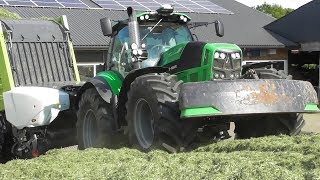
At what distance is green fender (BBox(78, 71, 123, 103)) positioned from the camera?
791 cm

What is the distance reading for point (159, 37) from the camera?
835 cm

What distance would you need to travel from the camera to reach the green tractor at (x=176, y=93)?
21.7 ft

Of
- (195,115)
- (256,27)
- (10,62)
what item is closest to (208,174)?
(195,115)

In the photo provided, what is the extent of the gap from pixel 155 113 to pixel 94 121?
1904 millimetres

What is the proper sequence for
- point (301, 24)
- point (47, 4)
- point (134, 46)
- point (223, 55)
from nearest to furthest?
1. point (223, 55)
2. point (134, 46)
3. point (47, 4)
4. point (301, 24)

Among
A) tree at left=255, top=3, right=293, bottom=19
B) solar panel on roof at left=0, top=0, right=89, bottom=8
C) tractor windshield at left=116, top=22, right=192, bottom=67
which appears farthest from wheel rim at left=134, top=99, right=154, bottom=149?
tree at left=255, top=3, right=293, bottom=19

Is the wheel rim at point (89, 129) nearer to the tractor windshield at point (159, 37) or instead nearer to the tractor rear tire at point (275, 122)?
the tractor windshield at point (159, 37)

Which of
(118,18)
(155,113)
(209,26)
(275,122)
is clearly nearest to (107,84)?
(155,113)

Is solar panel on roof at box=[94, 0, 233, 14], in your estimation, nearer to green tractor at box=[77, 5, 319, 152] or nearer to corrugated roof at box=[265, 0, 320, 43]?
corrugated roof at box=[265, 0, 320, 43]

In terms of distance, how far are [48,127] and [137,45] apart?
2.45m

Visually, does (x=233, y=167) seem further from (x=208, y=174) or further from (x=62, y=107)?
(x=62, y=107)

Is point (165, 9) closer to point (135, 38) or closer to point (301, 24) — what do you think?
point (135, 38)

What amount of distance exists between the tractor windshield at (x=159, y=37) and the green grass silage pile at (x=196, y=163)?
189 cm

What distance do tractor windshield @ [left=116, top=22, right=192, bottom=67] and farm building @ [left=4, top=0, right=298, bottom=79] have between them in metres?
8.03
